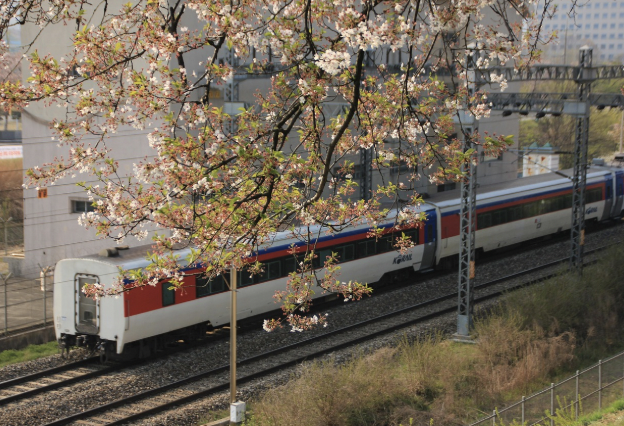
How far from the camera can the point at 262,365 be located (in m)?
15.7

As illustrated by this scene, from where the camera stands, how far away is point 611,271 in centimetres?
2055

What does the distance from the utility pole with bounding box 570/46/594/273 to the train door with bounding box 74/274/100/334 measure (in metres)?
13.5

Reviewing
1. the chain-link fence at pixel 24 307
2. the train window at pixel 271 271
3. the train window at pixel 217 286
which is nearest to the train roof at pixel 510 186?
the train window at pixel 271 271

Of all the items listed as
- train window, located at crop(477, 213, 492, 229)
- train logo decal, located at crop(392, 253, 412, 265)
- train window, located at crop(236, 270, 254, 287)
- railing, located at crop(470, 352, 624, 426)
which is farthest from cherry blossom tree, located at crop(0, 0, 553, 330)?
train window, located at crop(477, 213, 492, 229)

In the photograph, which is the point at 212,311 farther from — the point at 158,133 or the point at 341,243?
the point at 158,133

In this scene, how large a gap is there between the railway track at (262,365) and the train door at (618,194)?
13.3 m

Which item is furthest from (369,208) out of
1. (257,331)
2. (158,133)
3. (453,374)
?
(257,331)

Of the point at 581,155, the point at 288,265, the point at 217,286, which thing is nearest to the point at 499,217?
the point at 581,155

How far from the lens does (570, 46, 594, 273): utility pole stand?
20906 mm

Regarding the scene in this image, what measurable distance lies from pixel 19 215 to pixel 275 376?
85.8 feet

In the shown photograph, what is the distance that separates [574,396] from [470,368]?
8.61ft

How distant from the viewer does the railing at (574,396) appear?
471 inches

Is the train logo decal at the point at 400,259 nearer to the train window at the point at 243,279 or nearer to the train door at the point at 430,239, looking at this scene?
the train door at the point at 430,239

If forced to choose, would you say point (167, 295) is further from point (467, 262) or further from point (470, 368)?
point (467, 262)
